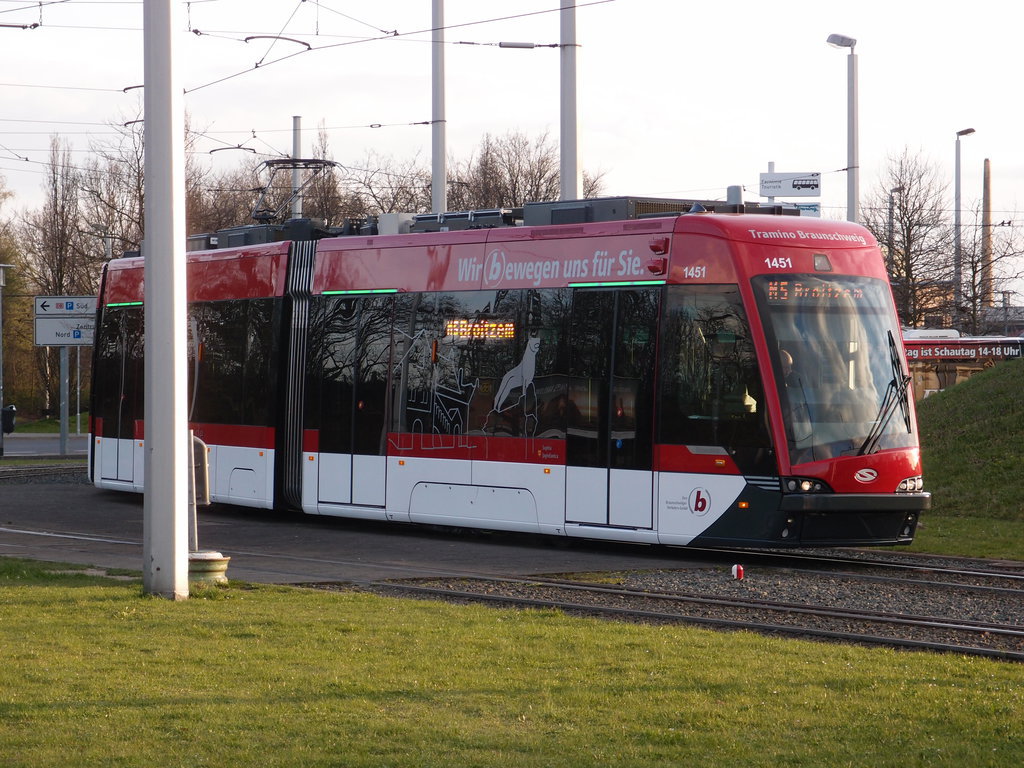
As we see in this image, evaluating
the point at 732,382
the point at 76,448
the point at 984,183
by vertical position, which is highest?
the point at 984,183

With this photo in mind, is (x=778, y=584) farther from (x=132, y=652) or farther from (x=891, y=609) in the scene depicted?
(x=132, y=652)

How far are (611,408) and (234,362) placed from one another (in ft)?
21.2

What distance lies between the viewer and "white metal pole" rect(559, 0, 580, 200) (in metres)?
19.3

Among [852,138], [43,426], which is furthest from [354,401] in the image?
[43,426]

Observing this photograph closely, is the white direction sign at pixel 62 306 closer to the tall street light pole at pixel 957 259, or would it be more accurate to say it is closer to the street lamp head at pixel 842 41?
the street lamp head at pixel 842 41

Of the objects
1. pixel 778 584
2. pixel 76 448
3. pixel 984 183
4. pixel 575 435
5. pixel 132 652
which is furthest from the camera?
pixel 984 183

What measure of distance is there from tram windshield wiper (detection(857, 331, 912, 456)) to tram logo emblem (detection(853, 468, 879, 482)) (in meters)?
0.17

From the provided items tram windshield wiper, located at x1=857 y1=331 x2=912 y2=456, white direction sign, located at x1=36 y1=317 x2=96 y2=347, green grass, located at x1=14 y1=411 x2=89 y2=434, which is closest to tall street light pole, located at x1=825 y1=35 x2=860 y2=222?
tram windshield wiper, located at x1=857 y1=331 x2=912 y2=456

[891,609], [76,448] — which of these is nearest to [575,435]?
[891,609]

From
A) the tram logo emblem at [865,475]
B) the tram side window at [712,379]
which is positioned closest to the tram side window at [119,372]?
the tram side window at [712,379]

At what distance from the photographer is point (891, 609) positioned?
1128cm

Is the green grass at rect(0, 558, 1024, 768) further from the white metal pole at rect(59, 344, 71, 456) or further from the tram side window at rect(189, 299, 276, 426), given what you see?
the white metal pole at rect(59, 344, 71, 456)

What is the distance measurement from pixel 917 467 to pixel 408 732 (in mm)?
8828

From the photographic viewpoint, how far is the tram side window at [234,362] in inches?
719
